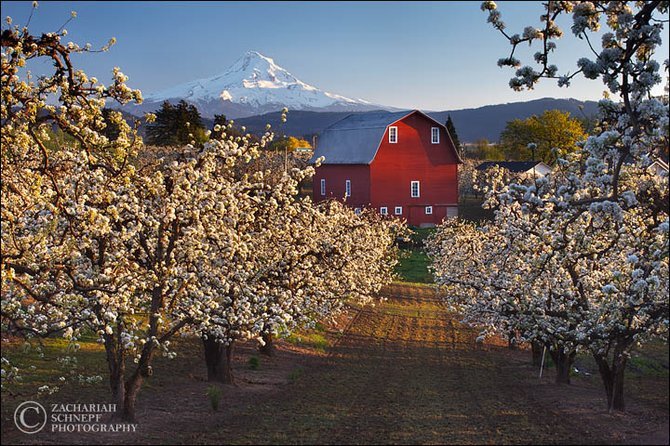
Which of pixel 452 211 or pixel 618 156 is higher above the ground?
pixel 618 156

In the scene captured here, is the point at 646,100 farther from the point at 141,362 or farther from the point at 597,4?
the point at 141,362

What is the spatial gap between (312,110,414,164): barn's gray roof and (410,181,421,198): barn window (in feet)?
19.6

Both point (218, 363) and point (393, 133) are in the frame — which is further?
point (393, 133)

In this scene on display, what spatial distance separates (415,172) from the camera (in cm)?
7062

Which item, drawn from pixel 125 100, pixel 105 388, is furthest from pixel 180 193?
pixel 105 388

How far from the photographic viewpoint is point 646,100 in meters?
10.0

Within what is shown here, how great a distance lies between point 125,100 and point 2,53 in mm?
2176

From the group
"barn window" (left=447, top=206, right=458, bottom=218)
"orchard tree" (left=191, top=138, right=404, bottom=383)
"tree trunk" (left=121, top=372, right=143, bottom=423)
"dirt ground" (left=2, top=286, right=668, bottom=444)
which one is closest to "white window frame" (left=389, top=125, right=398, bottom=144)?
Answer: "barn window" (left=447, top=206, right=458, bottom=218)

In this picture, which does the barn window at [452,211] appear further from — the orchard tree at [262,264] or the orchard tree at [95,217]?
the orchard tree at [95,217]

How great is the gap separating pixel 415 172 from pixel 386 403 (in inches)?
2143

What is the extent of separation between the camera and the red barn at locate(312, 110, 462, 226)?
226 feet

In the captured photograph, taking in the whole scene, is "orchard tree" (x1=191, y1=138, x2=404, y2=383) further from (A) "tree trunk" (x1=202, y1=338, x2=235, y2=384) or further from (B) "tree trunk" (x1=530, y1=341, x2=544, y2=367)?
(B) "tree trunk" (x1=530, y1=341, x2=544, y2=367)

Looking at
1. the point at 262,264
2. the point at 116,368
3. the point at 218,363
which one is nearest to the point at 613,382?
the point at 262,264

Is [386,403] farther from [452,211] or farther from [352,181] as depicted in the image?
[452,211]
